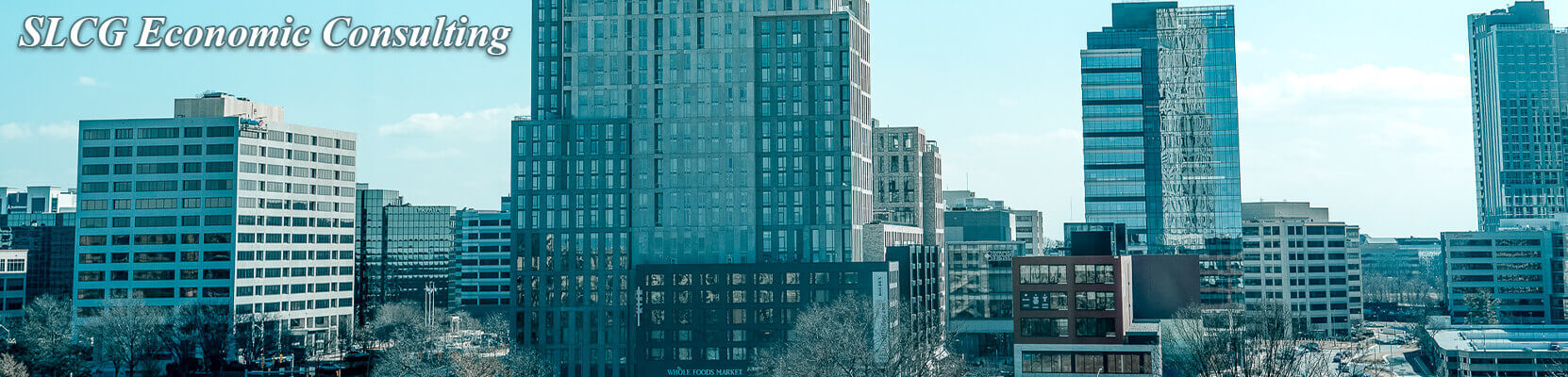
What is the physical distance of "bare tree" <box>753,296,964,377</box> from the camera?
144m

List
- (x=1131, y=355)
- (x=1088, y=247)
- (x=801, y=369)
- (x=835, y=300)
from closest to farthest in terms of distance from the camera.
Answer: (x=801, y=369) < (x=1131, y=355) < (x=1088, y=247) < (x=835, y=300)

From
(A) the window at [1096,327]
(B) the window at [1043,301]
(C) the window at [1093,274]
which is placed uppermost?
(C) the window at [1093,274]

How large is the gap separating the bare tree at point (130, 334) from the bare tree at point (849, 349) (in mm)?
79147

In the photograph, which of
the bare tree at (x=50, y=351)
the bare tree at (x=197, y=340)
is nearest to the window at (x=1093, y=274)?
the bare tree at (x=197, y=340)

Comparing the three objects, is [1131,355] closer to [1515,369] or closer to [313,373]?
[1515,369]

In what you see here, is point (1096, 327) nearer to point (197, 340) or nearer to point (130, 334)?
point (130, 334)

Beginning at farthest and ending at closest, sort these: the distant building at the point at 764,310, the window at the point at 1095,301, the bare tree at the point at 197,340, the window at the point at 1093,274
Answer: the distant building at the point at 764,310, the bare tree at the point at 197,340, the window at the point at 1093,274, the window at the point at 1095,301

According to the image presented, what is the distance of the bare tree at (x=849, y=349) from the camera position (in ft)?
472

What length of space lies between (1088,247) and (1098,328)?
13.7 meters

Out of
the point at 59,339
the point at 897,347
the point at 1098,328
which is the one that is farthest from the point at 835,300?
the point at 59,339

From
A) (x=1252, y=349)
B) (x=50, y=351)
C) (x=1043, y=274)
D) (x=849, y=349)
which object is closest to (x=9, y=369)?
(x=50, y=351)

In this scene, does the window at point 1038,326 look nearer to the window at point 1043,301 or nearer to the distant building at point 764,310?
the window at point 1043,301

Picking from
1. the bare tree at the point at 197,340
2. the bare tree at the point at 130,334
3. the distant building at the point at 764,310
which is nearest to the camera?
the bare tree at the point at 130,334

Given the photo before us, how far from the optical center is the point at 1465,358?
196 meters
